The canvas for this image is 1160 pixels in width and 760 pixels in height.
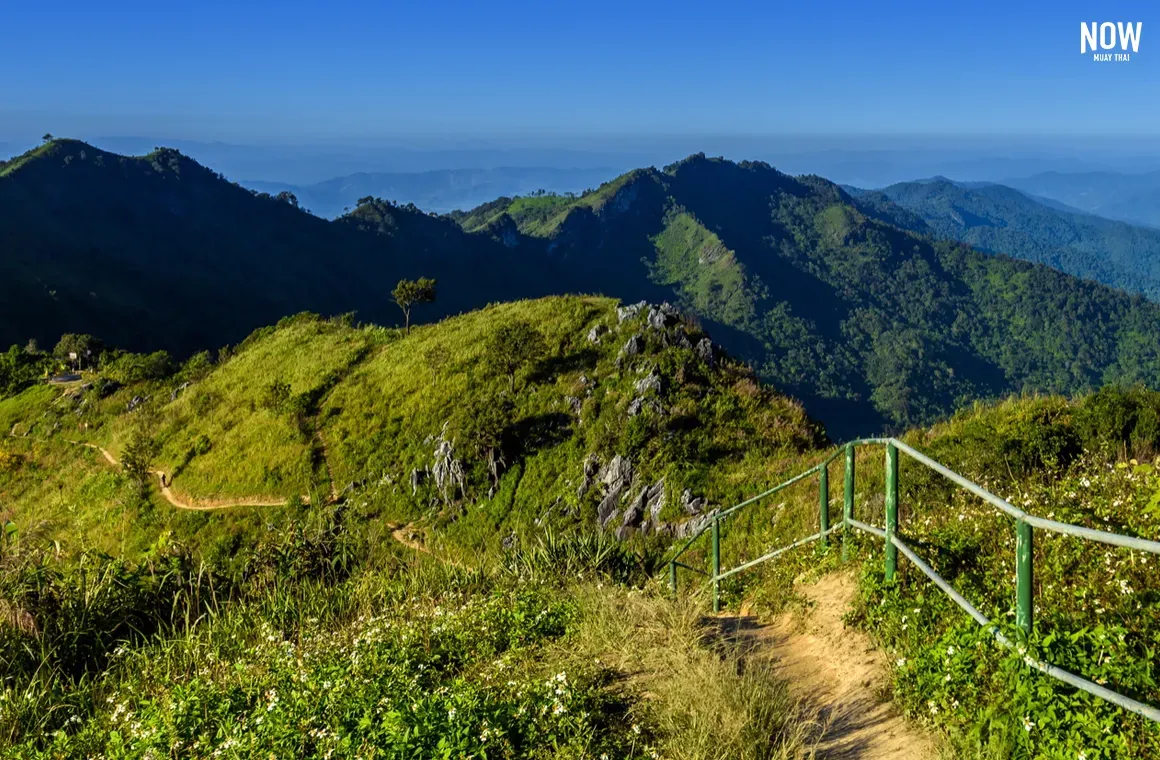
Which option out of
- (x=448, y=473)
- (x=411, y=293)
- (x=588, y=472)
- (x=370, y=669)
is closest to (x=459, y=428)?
(x=448, y=473)

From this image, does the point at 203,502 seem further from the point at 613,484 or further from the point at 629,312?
the point at 629,312

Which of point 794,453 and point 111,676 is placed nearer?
point 111,676

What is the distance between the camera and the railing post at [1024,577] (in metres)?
3.96

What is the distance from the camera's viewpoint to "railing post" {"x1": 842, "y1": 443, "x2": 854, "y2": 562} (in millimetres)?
6520

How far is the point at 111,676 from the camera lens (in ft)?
21.0

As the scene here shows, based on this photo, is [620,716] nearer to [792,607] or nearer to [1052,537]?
[792,607]

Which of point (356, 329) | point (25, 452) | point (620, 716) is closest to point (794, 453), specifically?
point (620, 716)

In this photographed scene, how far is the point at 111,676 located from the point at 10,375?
186 feet

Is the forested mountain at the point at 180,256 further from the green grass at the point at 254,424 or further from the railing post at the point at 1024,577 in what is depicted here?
the railing post at the point at 1024,577

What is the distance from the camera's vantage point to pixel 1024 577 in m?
4.01

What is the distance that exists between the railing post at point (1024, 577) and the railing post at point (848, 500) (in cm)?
228

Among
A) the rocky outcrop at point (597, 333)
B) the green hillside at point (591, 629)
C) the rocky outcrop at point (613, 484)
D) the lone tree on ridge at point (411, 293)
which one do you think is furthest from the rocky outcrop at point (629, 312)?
the lone tree on ridge at point (411, 293)

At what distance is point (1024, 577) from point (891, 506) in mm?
1595

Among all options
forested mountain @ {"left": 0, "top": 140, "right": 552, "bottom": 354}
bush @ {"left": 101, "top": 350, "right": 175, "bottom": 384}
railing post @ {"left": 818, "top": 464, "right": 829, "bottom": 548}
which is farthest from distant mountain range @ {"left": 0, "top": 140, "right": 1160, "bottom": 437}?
railing post @ {"left": 818, "top": 464, "right": 829, "bottom": 548}
